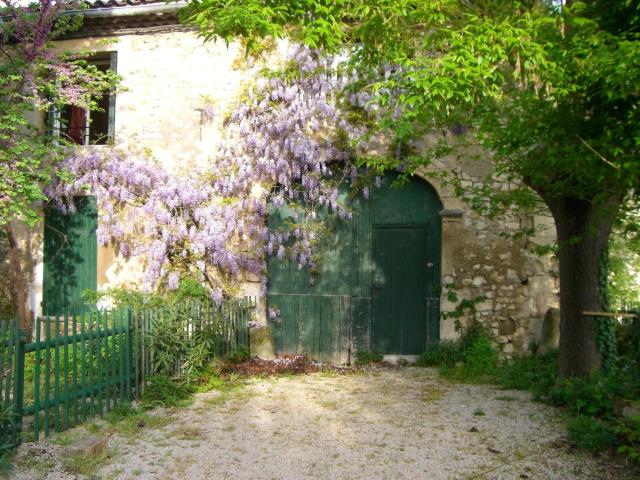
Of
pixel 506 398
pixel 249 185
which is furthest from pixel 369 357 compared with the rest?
pixel 249 185

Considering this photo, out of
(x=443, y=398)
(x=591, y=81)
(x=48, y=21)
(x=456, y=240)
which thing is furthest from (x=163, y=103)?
(x=591, y=81)

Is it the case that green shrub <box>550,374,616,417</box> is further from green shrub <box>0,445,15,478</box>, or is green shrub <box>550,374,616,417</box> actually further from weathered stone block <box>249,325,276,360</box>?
green shrub <box>0,445,15,478</box>

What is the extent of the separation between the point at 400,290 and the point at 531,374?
212cm

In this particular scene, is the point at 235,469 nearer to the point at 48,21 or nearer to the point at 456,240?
the point at 456,240

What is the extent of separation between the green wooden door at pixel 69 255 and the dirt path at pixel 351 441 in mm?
3778

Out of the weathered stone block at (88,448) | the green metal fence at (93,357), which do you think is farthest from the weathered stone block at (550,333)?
the weathered stone block at (88,448)

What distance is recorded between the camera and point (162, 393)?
5559mm

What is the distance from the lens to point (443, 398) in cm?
594

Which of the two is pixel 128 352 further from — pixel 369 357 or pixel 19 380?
pixel 369 357

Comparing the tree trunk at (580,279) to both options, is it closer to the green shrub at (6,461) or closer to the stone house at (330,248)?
the stone house at (330,248)

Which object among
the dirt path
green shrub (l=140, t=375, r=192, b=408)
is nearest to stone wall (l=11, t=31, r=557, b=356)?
the dirt path

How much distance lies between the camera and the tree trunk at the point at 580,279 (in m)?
5.26

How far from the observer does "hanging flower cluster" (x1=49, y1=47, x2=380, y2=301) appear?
26.0ft

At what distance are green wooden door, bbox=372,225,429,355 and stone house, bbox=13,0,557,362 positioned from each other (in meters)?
0.01
